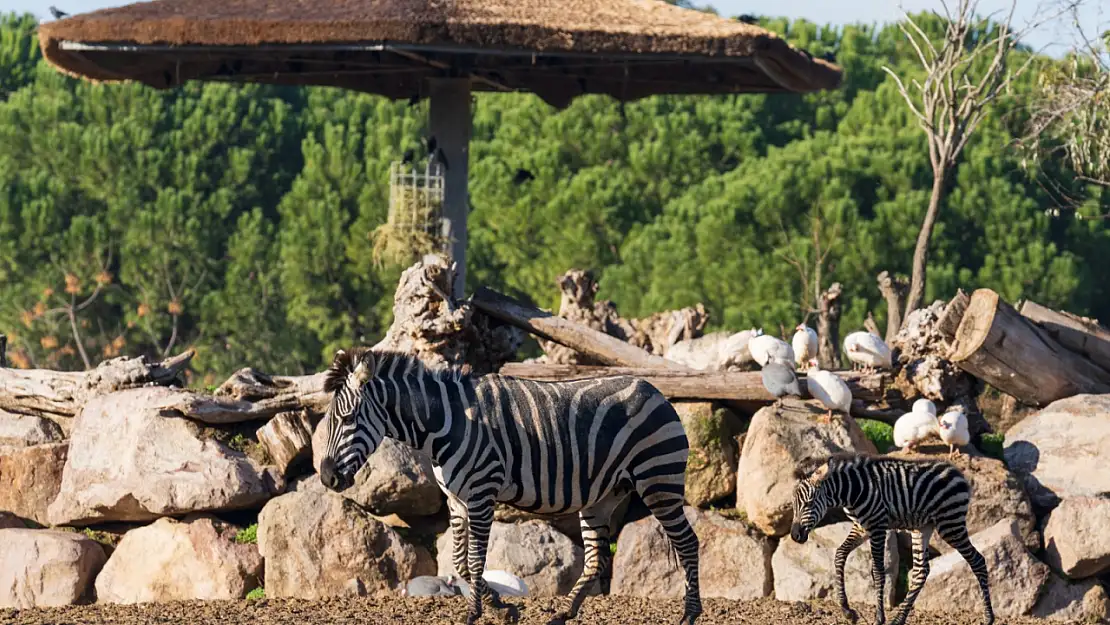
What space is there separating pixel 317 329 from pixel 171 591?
19.9 meters

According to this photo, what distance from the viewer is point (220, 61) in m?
15.5

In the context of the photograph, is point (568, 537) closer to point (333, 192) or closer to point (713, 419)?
point (713, 419)

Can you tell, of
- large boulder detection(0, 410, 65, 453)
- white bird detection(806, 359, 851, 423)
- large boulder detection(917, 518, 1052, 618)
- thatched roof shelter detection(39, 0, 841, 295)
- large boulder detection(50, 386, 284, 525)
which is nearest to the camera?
large boulder detection(917, 518, 1052, 618)

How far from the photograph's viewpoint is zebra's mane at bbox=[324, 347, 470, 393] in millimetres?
8203

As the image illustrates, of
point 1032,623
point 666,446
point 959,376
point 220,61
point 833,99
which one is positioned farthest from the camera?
point 833,99

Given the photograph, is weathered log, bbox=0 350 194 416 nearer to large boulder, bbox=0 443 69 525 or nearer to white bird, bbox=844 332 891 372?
large boulder, bbox=0 443 69 525

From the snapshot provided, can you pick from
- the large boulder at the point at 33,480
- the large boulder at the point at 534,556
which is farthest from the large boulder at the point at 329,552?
the large boulder at the point at 33,480

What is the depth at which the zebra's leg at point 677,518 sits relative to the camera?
27.7 feet

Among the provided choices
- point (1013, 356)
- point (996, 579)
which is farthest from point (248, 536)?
point (1013, 356)

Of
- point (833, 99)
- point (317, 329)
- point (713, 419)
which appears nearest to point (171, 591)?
point (713, 419)

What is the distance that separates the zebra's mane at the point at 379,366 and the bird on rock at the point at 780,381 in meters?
3.42

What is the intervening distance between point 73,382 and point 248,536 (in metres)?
2.26

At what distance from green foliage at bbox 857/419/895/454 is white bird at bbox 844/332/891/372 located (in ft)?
1.40

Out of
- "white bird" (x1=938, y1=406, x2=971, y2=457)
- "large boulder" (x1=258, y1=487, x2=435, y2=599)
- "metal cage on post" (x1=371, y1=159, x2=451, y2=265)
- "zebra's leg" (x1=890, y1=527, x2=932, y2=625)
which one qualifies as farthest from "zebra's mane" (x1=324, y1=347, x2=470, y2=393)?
"metal cage on post" (x1=371, y1=159, x2=451, y2=265)
